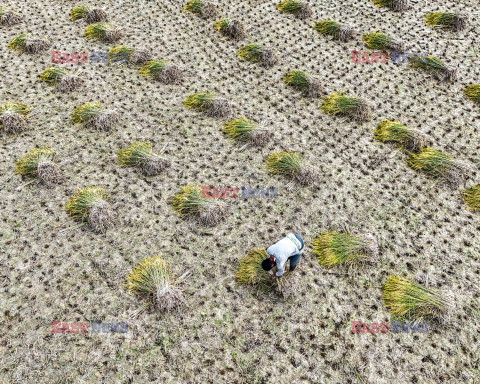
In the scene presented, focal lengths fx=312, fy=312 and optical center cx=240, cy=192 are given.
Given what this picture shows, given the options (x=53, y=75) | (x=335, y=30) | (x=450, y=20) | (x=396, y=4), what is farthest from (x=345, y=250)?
(x=396, y=4)

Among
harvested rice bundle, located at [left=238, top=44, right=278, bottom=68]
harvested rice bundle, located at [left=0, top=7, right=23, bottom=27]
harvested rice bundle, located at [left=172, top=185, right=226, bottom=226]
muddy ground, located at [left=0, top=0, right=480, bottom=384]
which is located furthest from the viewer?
harvested rice bundle, located at [left=0, top=7, right=23, bottom=27]

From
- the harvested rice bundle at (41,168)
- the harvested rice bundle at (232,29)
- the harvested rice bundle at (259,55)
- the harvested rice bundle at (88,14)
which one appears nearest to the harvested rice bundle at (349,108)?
the harvested rice bundle at (259,55)

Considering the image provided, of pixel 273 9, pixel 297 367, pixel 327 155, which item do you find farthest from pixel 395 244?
pixel 273 9

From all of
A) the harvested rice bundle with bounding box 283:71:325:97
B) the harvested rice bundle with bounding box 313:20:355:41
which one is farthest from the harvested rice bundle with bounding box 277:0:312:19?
the harvested rice bundle with bounding box 283:71:325:97

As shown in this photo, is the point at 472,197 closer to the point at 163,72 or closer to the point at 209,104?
the point at 209,104

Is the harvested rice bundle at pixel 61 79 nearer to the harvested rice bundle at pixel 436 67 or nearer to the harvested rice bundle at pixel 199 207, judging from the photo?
the harvested rice bundle at pixel 199 207

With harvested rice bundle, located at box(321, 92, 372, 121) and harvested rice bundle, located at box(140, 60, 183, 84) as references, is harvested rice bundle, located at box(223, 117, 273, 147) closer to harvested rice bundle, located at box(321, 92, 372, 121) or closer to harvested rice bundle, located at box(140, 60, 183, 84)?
harvested rice bundle, located at box(321, 92, 372, 121)
